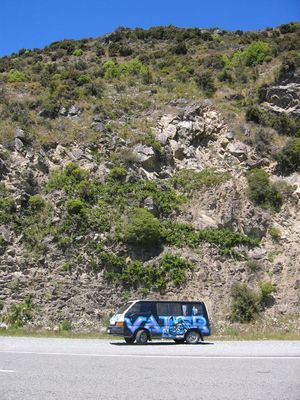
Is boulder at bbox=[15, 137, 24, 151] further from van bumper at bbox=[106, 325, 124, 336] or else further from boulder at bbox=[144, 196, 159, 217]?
→ van bumper at bbox=[106, 325, 124, 336]

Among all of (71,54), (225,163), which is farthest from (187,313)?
(71,54)

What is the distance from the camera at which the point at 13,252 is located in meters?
24.2

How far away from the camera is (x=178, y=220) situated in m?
27.6

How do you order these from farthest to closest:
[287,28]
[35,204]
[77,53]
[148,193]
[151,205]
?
[287,28], [77,53], [148,193], [151,205], [35,204]

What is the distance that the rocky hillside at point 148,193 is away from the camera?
24016 millimetres

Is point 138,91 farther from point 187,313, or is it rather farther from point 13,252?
point 187,313

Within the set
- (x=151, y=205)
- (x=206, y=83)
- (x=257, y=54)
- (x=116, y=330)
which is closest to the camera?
(x=116, y=330)

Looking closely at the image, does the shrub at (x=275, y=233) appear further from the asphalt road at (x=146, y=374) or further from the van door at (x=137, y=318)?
the asphalt road at (x=146, y=374)

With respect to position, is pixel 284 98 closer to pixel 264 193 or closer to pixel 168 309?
pixel 264 193

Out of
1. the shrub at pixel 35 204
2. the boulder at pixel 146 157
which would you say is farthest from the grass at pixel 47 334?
the boulder at pixel 146 157

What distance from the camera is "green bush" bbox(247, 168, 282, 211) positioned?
29.4 m

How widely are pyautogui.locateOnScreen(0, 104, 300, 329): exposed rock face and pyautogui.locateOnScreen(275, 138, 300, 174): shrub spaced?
1987 mm

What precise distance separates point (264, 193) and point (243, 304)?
852 cm

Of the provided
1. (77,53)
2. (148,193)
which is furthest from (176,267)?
(77,53)
